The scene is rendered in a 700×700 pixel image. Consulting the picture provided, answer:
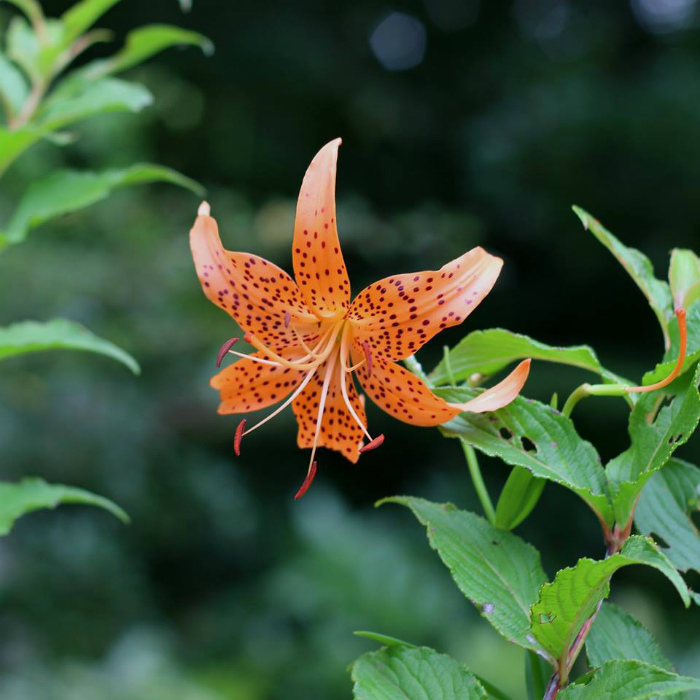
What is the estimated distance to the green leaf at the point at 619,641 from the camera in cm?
56

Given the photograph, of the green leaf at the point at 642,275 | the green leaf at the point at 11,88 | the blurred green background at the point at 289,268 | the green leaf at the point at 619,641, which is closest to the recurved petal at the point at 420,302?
the green leaf at the point at 642,275

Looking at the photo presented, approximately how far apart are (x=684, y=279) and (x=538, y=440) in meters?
0.18

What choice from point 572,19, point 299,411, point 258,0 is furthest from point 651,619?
point 258,0

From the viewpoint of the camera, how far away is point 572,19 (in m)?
5.21

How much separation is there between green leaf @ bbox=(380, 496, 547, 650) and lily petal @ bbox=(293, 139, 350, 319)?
0.16 metres

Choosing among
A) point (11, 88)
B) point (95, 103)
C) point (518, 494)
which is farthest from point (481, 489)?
point (11, 88)

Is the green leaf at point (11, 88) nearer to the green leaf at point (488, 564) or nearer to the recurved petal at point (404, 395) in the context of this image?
the recurved petal at point (404, 395)

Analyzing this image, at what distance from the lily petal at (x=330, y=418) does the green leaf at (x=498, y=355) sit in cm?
10

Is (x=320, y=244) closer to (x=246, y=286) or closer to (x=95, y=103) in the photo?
(x=246, y=286)

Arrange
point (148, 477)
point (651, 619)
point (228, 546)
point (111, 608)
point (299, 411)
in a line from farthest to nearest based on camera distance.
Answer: point (228, 546)
point (148, 477)
point (111, 608)
point (651, 619)
point (299, 411)

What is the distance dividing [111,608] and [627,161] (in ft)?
9.53

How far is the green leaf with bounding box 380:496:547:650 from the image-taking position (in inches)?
21.0

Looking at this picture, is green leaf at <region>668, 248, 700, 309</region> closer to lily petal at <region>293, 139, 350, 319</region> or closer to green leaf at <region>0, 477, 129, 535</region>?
lily petal at <region>293, 139, 350, 319</region>

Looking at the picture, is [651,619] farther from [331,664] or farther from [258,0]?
[258,0]
